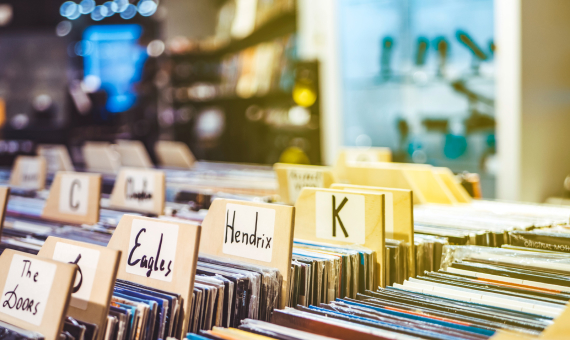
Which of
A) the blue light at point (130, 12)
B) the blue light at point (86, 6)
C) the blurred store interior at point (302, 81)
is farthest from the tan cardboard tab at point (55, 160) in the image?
the blue light at point (86, 6)

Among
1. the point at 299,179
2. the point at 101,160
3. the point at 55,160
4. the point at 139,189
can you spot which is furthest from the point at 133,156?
the point at 299,179

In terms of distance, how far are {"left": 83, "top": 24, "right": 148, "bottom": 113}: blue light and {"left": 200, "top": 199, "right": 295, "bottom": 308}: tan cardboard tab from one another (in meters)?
4.34

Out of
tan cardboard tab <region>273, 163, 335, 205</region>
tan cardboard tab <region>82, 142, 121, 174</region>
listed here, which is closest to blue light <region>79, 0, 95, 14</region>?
tan cardboard tab <region>82, 142, 121, 174</region>

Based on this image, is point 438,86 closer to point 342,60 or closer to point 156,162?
point 342,60

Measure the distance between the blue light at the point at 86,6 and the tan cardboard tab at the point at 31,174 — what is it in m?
3.38

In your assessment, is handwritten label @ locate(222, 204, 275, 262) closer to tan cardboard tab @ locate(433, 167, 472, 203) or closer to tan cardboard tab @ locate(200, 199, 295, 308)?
tan cardboard tab @ locate(200, 199, 295, 308)

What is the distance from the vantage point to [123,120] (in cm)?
548

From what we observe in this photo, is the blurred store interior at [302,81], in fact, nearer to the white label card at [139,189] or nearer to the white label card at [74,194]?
the white label card at [139,189]

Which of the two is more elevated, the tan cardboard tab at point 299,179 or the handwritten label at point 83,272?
the tan cardboard tab at point 299,179

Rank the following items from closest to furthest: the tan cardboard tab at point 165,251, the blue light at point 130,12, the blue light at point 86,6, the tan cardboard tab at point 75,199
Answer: the tan cardboard tab at point 165,251 → the tan cardboard tab at point 75,199 → the blue light at point 130,12 → the blue light at point 86,6

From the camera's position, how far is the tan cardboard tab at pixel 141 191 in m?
1.93

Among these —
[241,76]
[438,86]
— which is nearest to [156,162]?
[241,76]

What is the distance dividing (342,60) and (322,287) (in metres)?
3.70

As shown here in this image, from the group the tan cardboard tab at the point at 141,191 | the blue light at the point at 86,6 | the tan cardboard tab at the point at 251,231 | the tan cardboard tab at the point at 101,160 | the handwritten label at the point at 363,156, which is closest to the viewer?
the tan cardboard tab at the point at 251,231
